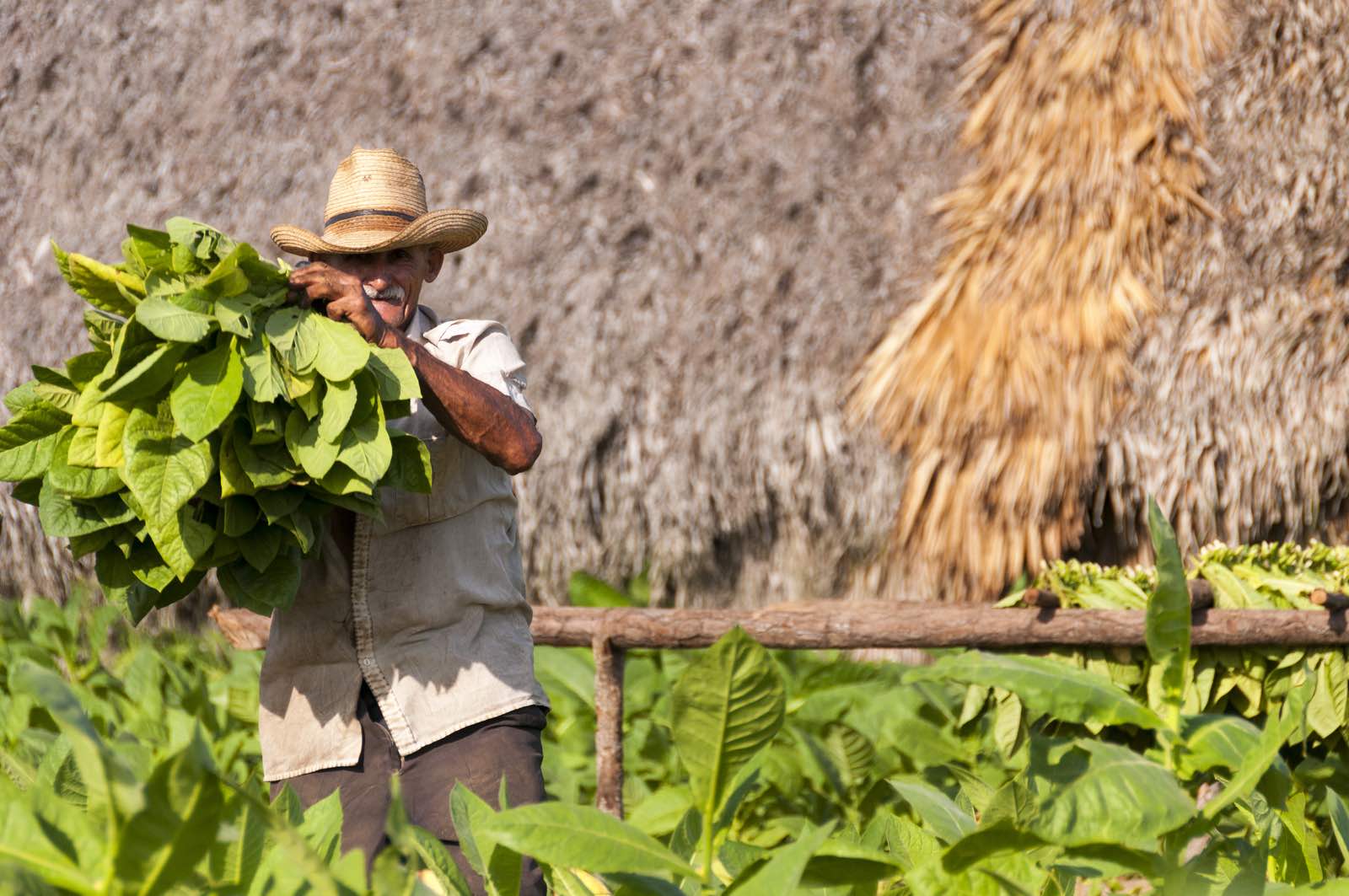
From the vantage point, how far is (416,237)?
1.60 m

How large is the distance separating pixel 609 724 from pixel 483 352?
135cm

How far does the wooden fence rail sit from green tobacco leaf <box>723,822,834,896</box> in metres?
2.01

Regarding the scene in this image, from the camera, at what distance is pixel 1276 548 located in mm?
2871

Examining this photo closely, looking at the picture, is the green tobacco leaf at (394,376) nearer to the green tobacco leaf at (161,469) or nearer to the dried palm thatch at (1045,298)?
the green tobacco leaf at (161,469)

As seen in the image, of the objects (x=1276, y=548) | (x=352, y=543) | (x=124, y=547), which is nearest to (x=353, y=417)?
(x=124, y=547)

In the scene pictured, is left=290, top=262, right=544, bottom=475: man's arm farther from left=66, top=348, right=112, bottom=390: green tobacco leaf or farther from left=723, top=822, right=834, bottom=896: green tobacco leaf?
left=723, top=822, right=834, bottom=896: green tobacco leaf

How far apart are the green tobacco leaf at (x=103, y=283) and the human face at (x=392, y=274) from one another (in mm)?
366

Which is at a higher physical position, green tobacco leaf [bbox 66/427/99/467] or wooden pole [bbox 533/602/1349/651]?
green tobacco leaf [bbox 66/427/99/467]

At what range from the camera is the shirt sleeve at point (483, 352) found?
1.53 meters

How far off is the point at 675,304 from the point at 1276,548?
5.37 feet

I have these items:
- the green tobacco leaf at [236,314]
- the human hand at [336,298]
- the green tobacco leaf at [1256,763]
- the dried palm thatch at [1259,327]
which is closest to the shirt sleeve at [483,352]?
the human hand at [336,298]

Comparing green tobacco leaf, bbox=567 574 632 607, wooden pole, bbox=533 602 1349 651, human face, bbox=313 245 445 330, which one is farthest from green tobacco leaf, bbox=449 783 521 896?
green tobacco leaf, bbox=567 574 632 607

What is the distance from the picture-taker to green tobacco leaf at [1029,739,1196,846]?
0.65 metres

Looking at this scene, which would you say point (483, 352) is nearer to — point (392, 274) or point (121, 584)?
Answer: point (392, 274)
